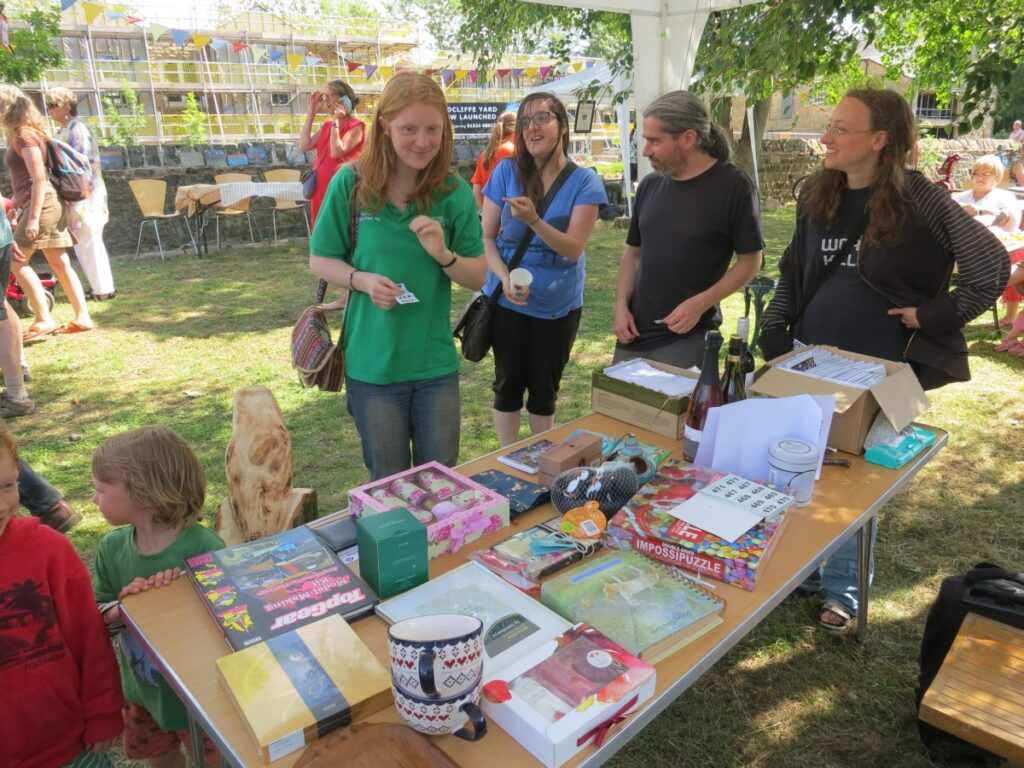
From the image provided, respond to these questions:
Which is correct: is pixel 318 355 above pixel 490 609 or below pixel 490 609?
above

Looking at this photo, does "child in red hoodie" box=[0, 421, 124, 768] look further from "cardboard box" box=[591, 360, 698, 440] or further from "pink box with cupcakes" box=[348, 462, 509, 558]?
"cardboard box" box=[591, 360, 698, 440]

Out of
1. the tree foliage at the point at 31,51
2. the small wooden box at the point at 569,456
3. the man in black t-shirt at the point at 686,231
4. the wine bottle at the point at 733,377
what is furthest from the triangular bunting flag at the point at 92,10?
the wine bottle at the point at 733,377

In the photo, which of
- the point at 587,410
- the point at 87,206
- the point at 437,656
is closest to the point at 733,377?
the point at 437,656

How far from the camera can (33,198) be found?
505 centimetres

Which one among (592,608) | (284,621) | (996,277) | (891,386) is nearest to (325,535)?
(284,621)

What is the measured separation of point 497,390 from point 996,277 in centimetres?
183

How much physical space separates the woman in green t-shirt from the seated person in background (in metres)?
5.69

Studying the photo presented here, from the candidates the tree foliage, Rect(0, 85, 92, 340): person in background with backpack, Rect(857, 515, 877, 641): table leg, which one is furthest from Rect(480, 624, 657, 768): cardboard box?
the tree foliage

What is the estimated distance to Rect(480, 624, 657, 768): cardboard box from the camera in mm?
955

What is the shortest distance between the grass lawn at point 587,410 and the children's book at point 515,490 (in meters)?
0.91

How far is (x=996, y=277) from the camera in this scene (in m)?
2.12

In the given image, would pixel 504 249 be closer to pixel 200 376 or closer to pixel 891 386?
pixel 891 386

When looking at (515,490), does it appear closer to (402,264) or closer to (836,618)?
(402,264)

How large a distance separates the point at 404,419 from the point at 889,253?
1.64m
